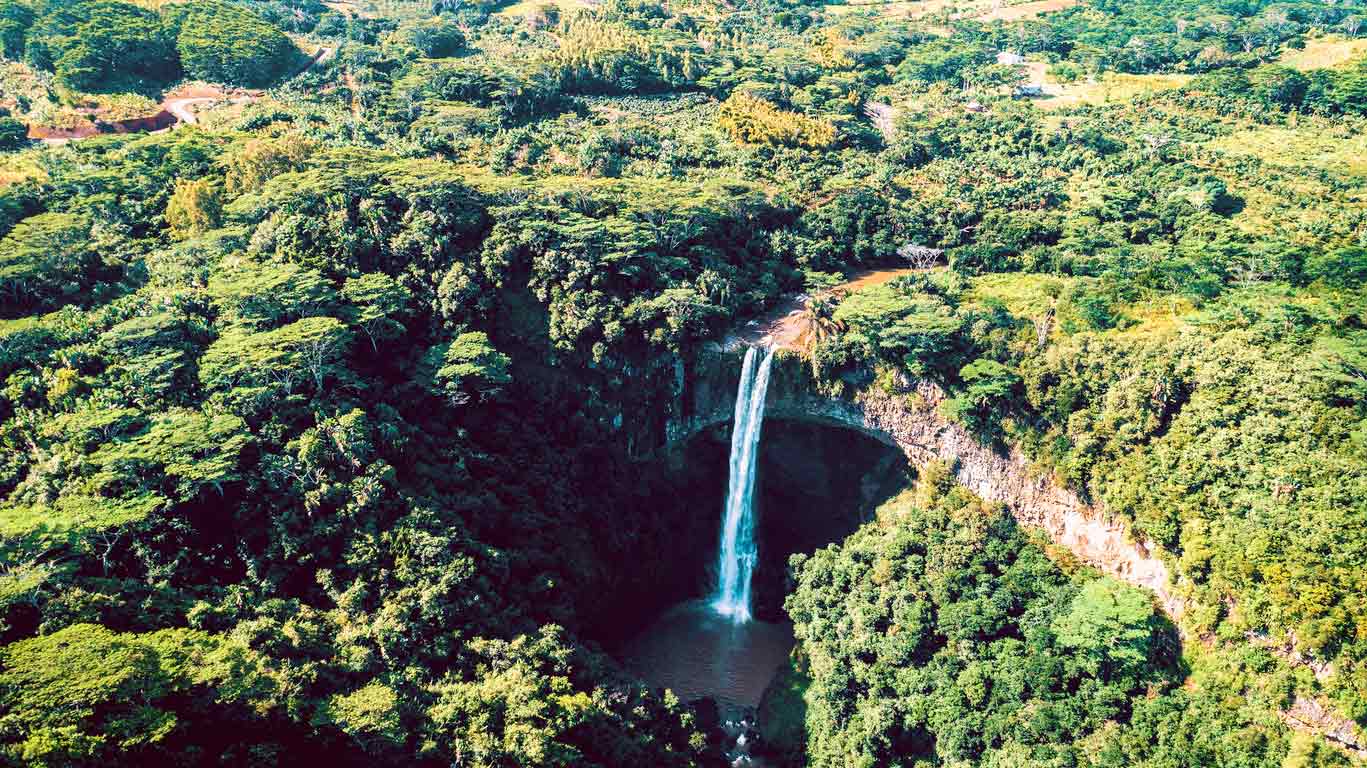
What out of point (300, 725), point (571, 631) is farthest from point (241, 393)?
point (571, 631)

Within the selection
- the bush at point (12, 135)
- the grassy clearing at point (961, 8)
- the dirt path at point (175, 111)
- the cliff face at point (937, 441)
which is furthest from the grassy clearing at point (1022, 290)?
the bush at point (12, 135)

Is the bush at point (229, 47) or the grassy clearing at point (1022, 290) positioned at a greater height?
the bush at point (229, 47)

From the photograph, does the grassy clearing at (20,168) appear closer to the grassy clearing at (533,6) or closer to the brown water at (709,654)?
the grassy clearing at (533,6)

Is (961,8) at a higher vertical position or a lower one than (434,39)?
higher

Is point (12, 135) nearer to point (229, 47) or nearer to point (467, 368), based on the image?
point (229, 47)

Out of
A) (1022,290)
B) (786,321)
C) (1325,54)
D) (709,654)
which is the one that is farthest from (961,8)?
(709,654)

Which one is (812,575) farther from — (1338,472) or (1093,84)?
(1093,84)
